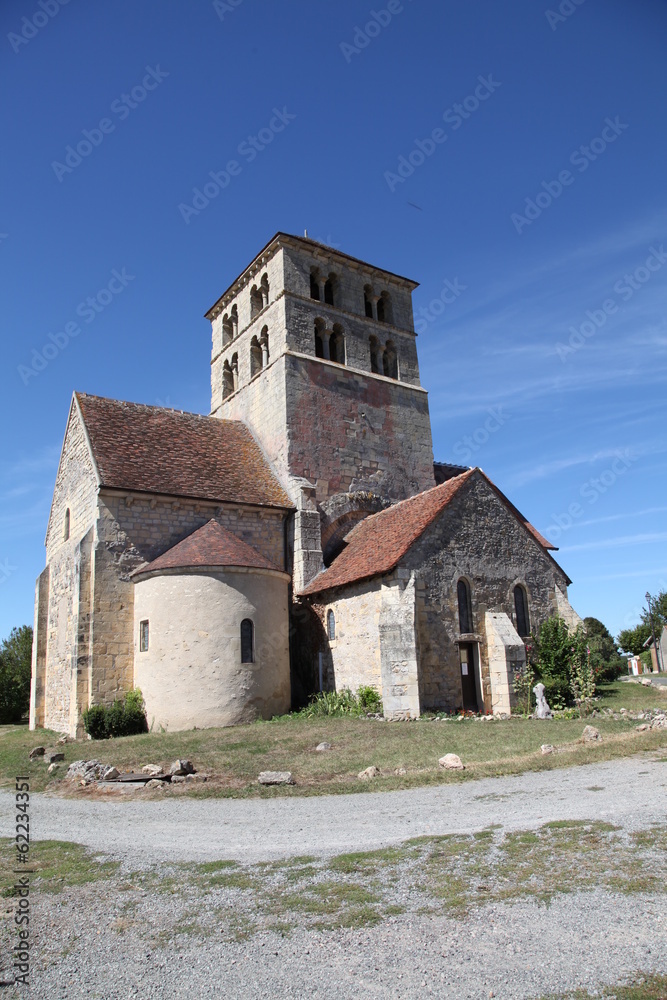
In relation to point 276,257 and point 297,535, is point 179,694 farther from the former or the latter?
point 276,257

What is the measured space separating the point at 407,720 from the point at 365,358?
16257 millimetres

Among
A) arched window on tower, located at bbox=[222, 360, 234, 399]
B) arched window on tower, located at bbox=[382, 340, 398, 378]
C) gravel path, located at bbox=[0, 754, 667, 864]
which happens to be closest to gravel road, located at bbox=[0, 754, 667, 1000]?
gravel path, located at bbox=[0, 754, 667, 864]

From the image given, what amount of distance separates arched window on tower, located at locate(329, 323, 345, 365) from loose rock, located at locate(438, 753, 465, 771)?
751 inches

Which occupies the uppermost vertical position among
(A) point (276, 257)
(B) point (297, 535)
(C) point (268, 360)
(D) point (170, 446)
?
(A) point (276, 257)

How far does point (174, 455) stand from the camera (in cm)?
2330

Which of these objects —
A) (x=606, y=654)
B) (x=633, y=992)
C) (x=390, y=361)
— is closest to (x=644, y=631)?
(x=606, y=654)

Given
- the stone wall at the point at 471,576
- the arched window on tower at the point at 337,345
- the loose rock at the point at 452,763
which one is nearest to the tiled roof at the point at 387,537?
the stone wall at the point at 471,576

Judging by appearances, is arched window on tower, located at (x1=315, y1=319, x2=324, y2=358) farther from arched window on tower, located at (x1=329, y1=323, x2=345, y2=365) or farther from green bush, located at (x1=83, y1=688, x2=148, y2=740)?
green bush, located at (x1=83, y1=688, x2=148, y2=740)

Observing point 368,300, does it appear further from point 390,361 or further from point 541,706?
point 541,706

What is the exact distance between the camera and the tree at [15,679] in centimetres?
3038

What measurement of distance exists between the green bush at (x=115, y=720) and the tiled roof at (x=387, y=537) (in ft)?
21.0

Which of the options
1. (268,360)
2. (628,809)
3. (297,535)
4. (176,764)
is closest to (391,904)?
(628,809)

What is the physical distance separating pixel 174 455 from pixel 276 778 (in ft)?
47.1

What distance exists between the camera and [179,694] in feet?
59.6
